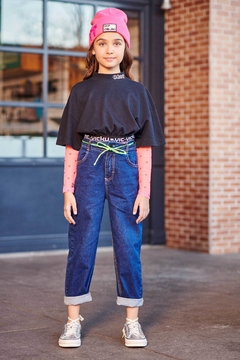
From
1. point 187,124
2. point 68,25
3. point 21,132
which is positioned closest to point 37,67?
point 68,25

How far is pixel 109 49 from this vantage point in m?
4.68

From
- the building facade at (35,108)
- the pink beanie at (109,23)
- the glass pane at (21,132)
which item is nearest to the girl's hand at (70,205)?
the pink beanie at (109,23)

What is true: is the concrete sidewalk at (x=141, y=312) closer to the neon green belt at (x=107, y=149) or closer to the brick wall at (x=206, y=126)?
the brick wall at (x=206, y=126)

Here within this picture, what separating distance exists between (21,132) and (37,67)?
77cm

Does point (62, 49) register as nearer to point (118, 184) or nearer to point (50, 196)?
point (50, 196)

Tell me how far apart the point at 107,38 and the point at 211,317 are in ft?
6.98

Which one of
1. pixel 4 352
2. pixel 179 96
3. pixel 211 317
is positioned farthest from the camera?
pixel 179 96

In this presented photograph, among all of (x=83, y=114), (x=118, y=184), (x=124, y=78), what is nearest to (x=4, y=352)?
(x=118, y=184)

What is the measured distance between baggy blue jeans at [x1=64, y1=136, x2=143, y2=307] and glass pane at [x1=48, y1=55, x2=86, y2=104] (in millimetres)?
4309

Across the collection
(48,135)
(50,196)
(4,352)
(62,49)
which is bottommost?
(4,352)

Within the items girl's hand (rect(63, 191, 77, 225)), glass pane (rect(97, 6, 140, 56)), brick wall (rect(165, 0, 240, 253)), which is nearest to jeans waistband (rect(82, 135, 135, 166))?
girl's hand (rect(63, 191, 77, 225))

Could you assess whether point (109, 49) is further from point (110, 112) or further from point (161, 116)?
point (161, 116)

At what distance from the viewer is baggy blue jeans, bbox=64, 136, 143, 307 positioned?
15.3 feet

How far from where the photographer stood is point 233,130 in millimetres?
8961
